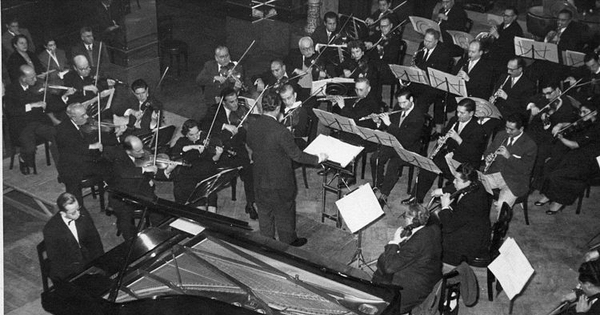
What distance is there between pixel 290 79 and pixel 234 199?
161 cm

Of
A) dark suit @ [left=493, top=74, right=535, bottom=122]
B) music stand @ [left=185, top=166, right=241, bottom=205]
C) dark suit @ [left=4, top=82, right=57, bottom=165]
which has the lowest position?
dark suit @ [left=4, top=82, right=57, bottom=165]

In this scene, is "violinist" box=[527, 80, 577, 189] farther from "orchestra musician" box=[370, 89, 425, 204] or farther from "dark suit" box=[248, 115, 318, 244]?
"dark suit" box=[248, 115, 318, 244]

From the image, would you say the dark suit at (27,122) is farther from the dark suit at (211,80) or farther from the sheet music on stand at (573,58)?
the sheet music on stand at (573,58)

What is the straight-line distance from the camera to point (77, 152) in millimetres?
6789

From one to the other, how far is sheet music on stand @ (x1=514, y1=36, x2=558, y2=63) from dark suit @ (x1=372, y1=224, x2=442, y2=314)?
3958 mm

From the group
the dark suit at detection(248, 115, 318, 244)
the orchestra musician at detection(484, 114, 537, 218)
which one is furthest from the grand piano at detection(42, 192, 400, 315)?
the orchestra musician at detection(484, 114, 537, 218)

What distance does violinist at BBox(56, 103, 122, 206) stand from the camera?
6770 mm

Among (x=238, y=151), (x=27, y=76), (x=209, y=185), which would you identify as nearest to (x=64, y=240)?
(x=209, y=185)

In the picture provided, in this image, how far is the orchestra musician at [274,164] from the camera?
18.9 ft

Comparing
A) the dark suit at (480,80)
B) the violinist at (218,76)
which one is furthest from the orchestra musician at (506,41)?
the violinist at (218,76)

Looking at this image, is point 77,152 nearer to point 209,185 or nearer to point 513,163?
point 209,185

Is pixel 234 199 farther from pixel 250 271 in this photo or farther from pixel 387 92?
pixel 387 92

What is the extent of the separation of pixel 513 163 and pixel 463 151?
2.03 feet

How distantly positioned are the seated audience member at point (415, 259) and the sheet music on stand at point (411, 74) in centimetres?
284
